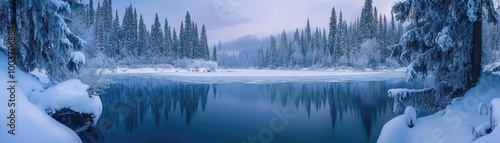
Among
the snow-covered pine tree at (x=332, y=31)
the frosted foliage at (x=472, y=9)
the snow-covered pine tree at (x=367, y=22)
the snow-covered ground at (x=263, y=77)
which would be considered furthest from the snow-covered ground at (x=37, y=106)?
the snow-covered pine tree at (x=332, y=31)

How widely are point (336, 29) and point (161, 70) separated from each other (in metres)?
41.6

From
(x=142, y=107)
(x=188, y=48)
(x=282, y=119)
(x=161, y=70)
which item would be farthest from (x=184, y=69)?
(x=282, y=119)

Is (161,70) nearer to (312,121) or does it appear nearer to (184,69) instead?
(184,69)

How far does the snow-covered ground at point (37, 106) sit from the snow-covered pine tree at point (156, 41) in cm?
5547

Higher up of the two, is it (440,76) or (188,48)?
(188,48)

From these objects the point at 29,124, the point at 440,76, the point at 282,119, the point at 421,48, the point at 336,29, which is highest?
the point at 336,29

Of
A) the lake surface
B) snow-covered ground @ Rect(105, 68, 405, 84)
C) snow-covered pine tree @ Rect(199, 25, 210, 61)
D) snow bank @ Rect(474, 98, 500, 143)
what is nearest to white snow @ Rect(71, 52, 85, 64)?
the lake surface

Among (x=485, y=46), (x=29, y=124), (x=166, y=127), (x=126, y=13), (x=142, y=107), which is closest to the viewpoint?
A: (x=29, y=124)

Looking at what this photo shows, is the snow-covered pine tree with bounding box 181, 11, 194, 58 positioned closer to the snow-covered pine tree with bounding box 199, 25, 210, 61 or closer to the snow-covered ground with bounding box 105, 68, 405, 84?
the snow-covered pine tree with bounding box 199, 25, 210, 61

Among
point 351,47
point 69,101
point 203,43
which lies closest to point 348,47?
point 351,47

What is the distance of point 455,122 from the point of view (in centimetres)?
667

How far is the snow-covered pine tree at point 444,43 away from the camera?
7.15m

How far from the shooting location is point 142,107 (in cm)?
1681

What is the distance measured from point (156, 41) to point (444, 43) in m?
65.6
